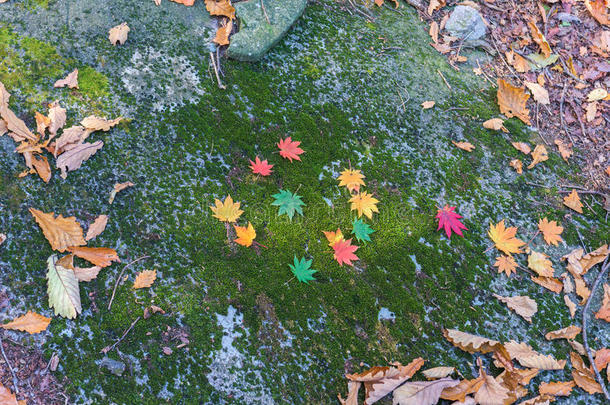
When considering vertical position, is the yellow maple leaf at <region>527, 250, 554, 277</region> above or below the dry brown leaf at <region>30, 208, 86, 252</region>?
below

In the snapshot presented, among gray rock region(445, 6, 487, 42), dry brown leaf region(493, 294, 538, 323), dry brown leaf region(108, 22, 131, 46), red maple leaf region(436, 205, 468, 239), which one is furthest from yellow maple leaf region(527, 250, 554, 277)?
dry brown leaf region(108, 22, 131, 46)

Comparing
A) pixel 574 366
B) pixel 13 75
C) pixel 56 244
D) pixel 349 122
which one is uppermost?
pixel 13 75

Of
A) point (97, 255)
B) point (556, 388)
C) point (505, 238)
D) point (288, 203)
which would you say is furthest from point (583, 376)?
point (97, 255)

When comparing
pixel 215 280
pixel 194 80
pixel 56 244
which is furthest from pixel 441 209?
pixel 56 244

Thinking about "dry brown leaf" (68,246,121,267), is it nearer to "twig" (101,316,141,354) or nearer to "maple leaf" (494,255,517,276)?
"twig" (101,316,141,354)

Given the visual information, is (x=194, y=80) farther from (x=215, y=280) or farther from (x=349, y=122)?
(x=215, y=280)

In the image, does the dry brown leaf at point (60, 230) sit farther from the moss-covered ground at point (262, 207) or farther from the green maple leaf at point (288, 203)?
the green maple leaf at point (288, 203)

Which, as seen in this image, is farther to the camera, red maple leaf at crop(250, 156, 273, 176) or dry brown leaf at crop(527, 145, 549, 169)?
dry brown leaf at crop(527, 145, 549, 169)
